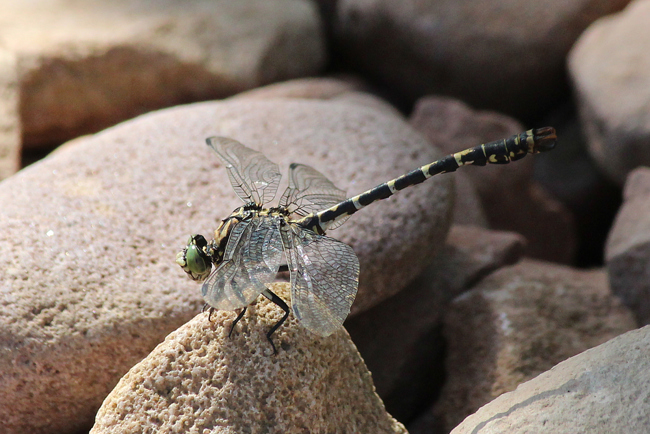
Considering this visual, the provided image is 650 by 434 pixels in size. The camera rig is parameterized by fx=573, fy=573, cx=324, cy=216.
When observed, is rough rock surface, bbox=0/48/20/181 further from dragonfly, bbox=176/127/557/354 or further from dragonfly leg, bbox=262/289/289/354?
dragonfly leg, bbox=262/289/289/354

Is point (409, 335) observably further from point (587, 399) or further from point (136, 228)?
point (136, 228)

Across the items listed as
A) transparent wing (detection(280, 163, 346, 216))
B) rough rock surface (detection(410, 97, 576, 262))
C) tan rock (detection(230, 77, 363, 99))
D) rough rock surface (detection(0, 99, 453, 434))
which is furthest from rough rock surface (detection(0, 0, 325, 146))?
transparent wing (detection(280, 163, 346, 216))

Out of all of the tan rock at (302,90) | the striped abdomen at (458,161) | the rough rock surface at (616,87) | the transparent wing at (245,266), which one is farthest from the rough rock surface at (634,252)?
the tan rock at (302,90)

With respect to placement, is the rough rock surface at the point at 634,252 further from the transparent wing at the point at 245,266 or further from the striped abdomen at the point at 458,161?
the transparent wing at the point at 245,266

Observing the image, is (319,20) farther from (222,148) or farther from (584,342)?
(584,342)

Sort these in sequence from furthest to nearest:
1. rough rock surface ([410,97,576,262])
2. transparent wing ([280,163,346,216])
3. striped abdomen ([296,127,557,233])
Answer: rough rock surface ([410,97,576,262]) < transparent wing ([280,163,346,216]) < striped abdomen ([296,127,557,233])

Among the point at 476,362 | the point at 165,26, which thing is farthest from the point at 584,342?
the point at 165,26
